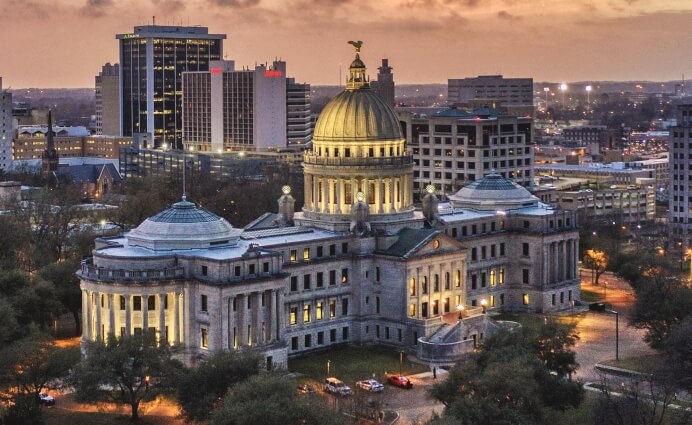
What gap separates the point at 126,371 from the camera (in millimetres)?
95875

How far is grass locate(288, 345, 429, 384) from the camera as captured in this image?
11175 cm

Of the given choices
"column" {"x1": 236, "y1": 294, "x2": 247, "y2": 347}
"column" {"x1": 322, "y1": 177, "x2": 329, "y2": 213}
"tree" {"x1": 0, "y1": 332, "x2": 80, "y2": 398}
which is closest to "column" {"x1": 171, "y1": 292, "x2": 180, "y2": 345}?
"column" {"x1": 236, "y1": 294, "x2": 247, "y2": 347}

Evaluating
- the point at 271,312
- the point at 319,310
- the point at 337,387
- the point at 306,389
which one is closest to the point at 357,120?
the point at 319,310

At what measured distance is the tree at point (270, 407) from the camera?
80.7m

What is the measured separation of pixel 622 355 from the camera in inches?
4614

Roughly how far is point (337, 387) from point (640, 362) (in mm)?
27278

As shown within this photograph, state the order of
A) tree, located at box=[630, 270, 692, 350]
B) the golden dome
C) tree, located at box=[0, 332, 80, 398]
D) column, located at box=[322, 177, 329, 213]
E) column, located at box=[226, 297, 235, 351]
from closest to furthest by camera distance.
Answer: tree, located at box=[0, 332, 80, 398] < column, located at box=[226, 297, 235, 351] < tree, located at box=[630, 270, 692, 350] < the golden dome < column, located at box=[322, 177, 329, 213]

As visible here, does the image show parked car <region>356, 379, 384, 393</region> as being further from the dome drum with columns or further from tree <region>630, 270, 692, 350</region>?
the dome drum with columns

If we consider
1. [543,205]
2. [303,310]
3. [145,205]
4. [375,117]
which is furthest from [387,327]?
[145,205]

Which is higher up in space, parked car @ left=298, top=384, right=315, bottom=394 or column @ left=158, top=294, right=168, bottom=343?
column @ left=158, top=294, right=168, bottom=343

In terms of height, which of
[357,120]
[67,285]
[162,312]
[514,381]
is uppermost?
[357,120]

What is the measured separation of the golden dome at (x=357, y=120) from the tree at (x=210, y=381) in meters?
43.2

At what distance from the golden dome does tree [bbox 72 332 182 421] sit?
130 feet

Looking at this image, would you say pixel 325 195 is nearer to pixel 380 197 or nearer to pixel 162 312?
pixel 380 197
